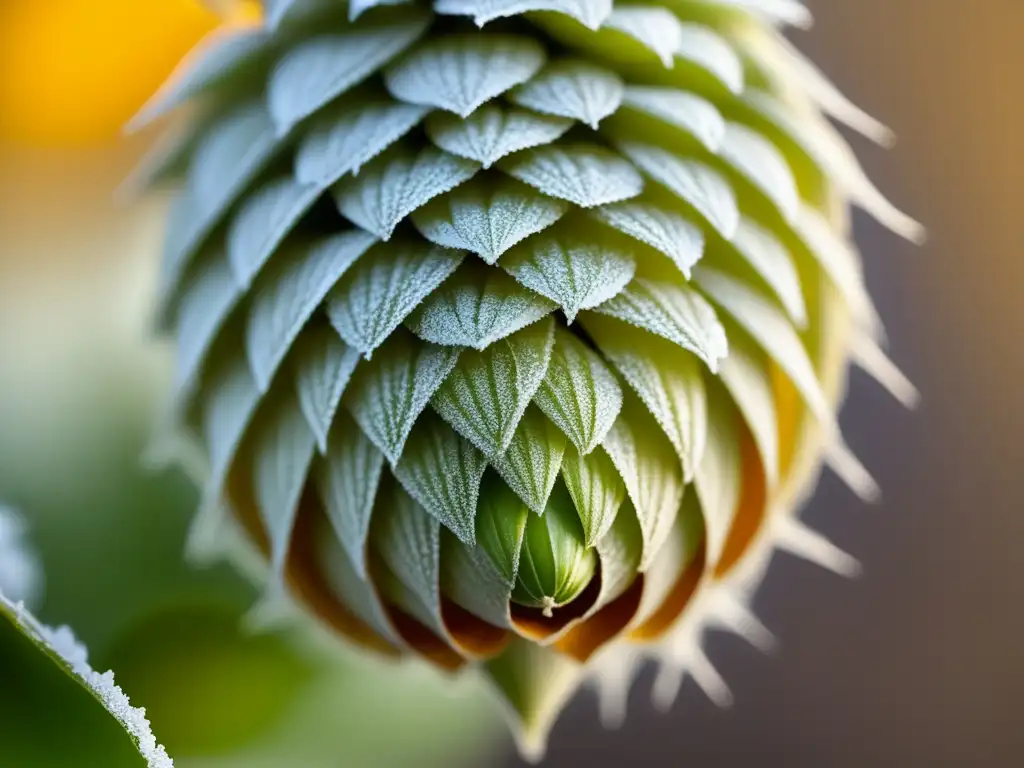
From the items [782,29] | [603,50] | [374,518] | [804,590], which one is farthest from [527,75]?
[804,590]

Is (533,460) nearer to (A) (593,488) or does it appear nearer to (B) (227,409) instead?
(A) (593,488)

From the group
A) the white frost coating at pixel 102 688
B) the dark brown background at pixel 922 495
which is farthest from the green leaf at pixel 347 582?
the dark brown background at pixel 922 495

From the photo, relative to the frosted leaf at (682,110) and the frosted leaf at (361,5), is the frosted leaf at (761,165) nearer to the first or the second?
the frosted leaf at (682,110)

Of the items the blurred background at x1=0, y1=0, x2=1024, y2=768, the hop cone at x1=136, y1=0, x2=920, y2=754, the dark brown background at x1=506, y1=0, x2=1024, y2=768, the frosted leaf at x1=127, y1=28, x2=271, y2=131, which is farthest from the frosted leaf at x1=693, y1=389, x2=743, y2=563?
the dark brown background at x1=506, y1=0, x2=1024, y2=768

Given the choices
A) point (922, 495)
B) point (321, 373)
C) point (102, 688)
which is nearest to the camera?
point (102, 688)

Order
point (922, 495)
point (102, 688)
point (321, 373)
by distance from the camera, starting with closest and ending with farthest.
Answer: point (102, 688) < point (321, 373) < point (922, 495)

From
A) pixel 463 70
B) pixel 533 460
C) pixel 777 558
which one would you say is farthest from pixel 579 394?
pixel 777 558
